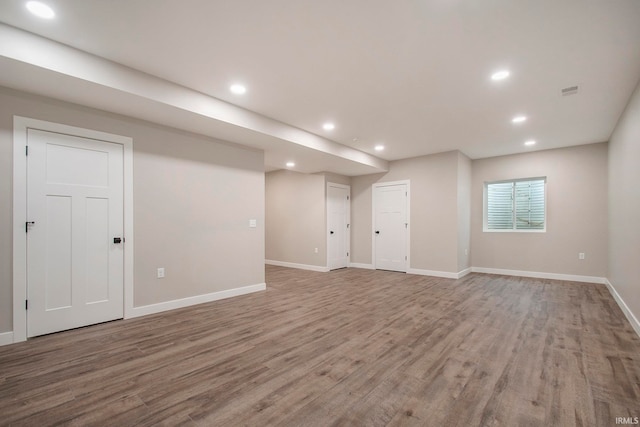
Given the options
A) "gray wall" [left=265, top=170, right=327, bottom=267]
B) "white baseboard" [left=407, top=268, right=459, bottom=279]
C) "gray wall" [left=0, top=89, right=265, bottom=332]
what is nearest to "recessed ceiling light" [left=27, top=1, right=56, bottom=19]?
"gray wall" [left=0, top=89, right=265, bottom=332]

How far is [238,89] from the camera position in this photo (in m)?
3.32

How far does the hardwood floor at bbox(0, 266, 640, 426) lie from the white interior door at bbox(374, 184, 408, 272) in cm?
276

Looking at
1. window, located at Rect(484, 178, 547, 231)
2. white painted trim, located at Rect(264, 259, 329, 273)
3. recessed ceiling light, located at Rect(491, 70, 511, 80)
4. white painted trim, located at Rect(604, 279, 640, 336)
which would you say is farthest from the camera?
white painted trim, located at Rect(264, 259, 329, 273)

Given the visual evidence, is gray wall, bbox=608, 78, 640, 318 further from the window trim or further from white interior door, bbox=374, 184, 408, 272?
white interior door, bbox=374, 184, 408, 272

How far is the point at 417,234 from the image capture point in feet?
21.2

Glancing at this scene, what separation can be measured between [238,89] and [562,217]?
6470mm

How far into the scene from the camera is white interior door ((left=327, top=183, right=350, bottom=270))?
7.02 m

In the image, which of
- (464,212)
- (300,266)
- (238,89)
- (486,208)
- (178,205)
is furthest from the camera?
(300,266)

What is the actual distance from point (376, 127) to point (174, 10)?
319 centimetres

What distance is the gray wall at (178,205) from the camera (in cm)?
279

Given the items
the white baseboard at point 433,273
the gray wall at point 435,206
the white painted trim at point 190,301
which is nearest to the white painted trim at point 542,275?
the gray wall at point 435,206

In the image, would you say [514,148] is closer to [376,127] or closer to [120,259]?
[376,127]

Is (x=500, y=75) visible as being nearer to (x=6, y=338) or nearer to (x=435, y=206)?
(x=435, y=206)

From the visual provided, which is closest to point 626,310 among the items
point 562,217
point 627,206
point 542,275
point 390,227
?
point 627,206
